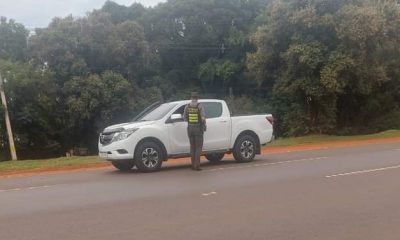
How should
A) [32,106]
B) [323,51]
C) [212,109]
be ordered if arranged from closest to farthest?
[212,109] → [323,51] → [32,106]

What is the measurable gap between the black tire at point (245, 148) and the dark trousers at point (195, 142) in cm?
172

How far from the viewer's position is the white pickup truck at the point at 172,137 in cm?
1454

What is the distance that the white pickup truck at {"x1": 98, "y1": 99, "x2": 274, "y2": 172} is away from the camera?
47.7 ft

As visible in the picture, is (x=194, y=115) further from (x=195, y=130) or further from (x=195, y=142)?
(x=195, y=142)

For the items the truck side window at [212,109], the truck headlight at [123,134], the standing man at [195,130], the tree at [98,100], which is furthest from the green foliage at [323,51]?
the truck headlight at [123,134]

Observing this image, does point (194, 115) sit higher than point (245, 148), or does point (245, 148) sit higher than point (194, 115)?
point (194, 115)

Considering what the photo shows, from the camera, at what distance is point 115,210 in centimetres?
920

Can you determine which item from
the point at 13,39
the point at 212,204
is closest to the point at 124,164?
the point at 212,204

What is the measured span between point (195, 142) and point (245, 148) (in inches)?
85.2

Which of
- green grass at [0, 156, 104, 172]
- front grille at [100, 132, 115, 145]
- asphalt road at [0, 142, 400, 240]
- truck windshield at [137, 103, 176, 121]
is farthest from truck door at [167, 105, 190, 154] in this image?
green grass at [0, 156, 104, 172]

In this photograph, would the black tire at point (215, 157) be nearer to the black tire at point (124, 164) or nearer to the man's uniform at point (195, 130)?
the man's uniform at point (195, 130)

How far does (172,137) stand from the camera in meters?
15.1

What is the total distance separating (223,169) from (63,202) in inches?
212

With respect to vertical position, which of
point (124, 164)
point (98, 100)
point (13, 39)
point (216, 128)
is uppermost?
point (13, 39)
